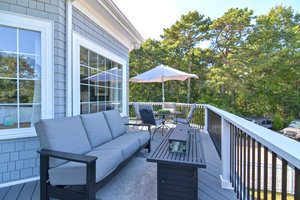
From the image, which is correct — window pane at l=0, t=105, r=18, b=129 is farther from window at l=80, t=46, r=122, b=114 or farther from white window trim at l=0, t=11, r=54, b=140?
window at l=80, t=46, r=122, b=114

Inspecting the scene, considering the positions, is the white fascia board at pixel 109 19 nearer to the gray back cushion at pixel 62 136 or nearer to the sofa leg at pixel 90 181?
the gray back cushion at pixel 62 136

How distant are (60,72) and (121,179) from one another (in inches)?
80.6

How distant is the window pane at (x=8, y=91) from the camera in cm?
271

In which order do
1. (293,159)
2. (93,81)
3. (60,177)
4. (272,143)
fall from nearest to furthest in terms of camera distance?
1. (293,159)
2. (272,143)
3. (60,177)
4. (93,81)

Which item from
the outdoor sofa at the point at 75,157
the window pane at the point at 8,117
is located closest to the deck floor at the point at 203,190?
the outdoor sofa at the point at 75,157

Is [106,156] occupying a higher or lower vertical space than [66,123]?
lower

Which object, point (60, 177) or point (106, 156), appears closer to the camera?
point (60, 177)

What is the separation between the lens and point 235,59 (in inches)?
545

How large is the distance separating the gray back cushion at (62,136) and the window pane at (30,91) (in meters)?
0.86

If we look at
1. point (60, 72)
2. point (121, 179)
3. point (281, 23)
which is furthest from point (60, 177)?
point (281, 23)

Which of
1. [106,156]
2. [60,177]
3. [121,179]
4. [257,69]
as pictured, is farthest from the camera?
[257,69]

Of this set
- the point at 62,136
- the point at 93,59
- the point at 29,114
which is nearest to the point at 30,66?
the point at 29,114

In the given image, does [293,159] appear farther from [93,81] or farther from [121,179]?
[93,81]

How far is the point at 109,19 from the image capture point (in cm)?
471
